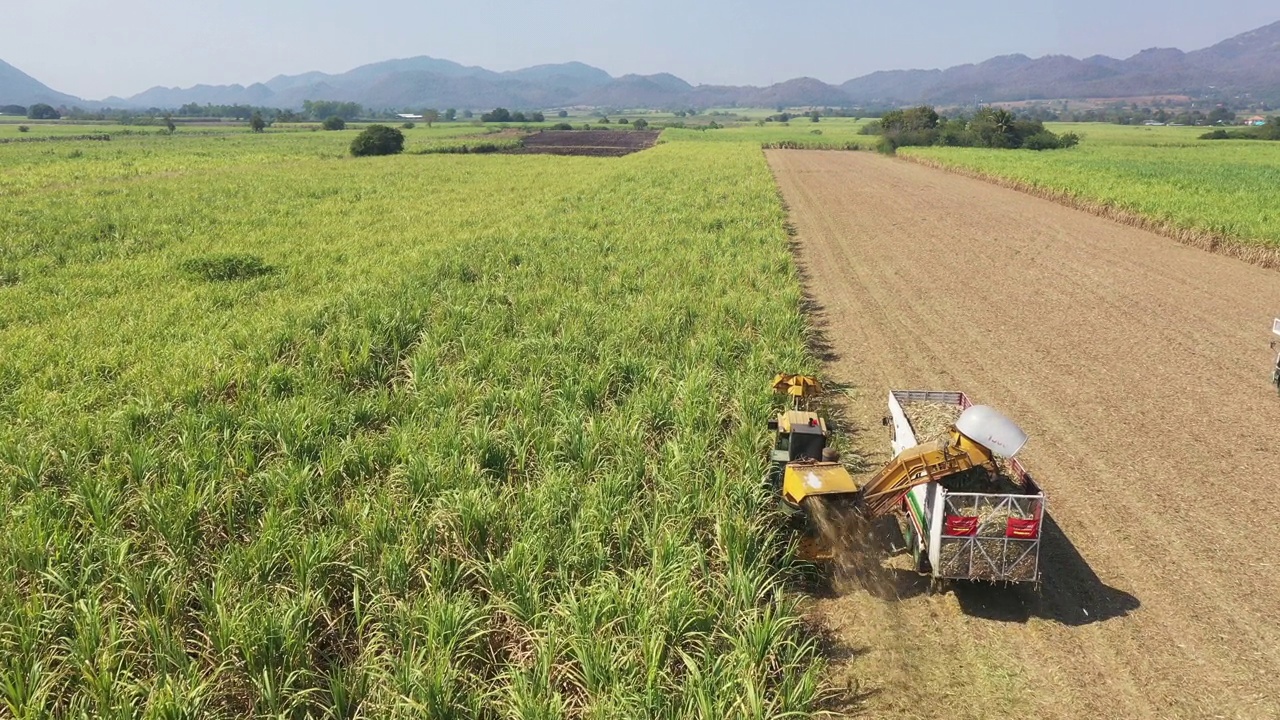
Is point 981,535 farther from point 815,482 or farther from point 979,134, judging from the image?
point 979,134

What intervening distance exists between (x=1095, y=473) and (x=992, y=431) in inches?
123

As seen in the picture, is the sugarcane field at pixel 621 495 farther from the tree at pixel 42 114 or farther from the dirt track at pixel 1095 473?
the tree at pixel 42 114

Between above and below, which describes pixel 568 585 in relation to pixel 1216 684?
above

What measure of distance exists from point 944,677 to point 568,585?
2.53 meters

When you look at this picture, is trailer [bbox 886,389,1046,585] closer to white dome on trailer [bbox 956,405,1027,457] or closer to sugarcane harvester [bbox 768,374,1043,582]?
sugarcane harvester [bbox 768,374,1043,582]

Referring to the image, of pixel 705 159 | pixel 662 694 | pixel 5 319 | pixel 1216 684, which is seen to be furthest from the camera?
pixel 705 159

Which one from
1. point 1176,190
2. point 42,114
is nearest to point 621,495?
point 1176,190

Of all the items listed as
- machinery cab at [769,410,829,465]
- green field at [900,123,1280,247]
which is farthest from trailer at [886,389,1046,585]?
green field at [900,123,1280,247]

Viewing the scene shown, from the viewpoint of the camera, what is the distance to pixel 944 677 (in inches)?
170

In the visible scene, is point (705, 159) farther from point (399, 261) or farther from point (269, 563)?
point (269, 563)

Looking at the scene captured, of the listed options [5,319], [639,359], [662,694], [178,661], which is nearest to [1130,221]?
[639,359]

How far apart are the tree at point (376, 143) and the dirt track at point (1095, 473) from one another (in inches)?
2128

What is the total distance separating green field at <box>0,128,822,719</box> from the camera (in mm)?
3689

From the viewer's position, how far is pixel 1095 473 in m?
6.80
